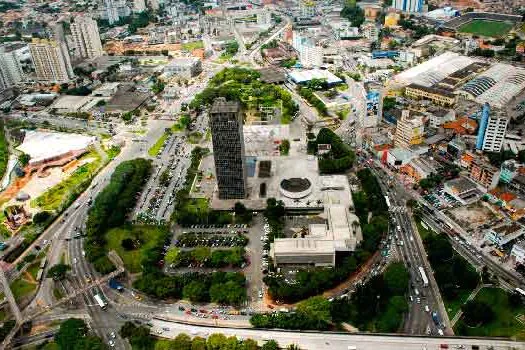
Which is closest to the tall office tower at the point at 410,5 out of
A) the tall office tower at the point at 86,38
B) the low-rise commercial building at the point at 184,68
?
the low-rise commercial building at the point at 184,68

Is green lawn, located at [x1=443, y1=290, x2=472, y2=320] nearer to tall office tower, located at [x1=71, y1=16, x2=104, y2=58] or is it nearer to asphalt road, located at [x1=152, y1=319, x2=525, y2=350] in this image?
asphalt road, located at [x1=152, y1=319, x2=525, y2=350]

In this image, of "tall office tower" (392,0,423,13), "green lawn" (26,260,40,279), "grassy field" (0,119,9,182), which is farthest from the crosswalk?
"tall office tower" (392,0,423,13)

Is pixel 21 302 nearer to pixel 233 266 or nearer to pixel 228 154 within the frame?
pixel 233 266

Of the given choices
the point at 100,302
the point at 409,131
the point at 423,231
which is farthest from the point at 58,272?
the point at 409,131

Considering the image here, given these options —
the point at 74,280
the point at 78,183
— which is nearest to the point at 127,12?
the point at 78,183

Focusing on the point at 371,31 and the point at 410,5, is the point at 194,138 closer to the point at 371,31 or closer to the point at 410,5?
the point at 371,31

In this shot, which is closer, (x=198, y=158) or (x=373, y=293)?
(x=373, y=293)
